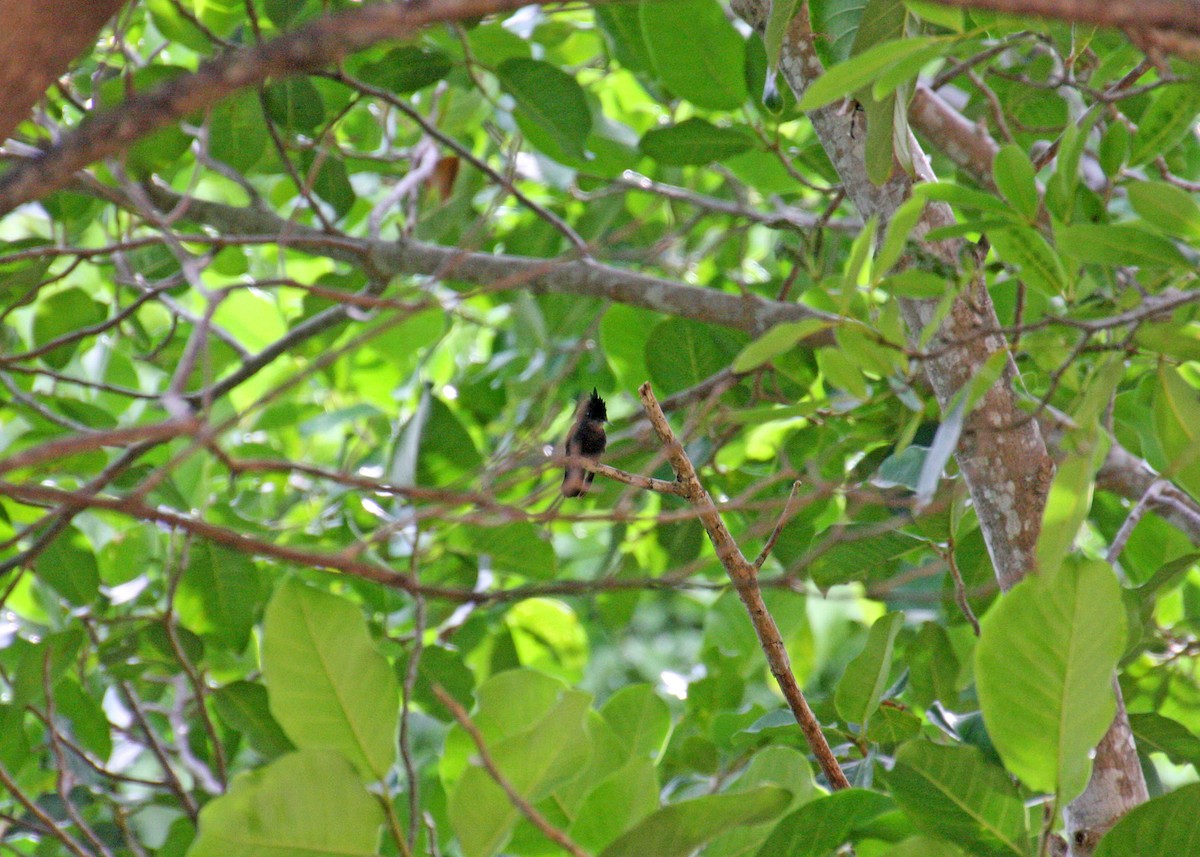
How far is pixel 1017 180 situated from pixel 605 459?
20.6 inches

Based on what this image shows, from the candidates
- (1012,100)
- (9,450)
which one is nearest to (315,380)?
(9,450)


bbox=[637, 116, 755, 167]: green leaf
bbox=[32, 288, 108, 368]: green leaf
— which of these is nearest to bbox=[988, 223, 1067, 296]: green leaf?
bbox=[637, 116, 755, 167]: green leaf

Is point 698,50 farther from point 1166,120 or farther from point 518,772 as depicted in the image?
point 518,772

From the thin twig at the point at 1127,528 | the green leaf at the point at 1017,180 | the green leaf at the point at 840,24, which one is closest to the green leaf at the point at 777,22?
the green leaf at the point at 840,24

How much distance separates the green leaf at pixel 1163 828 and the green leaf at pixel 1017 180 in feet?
1.54

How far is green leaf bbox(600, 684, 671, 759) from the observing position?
3.76 feet

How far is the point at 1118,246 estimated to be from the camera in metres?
0.87

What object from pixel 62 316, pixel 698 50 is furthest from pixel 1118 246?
pixel 62 316

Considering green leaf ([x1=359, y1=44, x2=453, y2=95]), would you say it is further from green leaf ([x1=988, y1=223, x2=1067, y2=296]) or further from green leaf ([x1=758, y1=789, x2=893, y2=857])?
green leaf ([x1=758, y1=789, x2=893, y2=857])

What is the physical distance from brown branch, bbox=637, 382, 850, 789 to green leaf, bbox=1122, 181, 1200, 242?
408 millimetres

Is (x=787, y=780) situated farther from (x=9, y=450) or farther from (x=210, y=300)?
(x=9, y=450)

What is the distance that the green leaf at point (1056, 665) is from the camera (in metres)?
0.71

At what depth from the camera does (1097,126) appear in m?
1.63

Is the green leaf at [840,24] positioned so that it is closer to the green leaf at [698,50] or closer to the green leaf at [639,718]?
the green leaf at [698,50]
